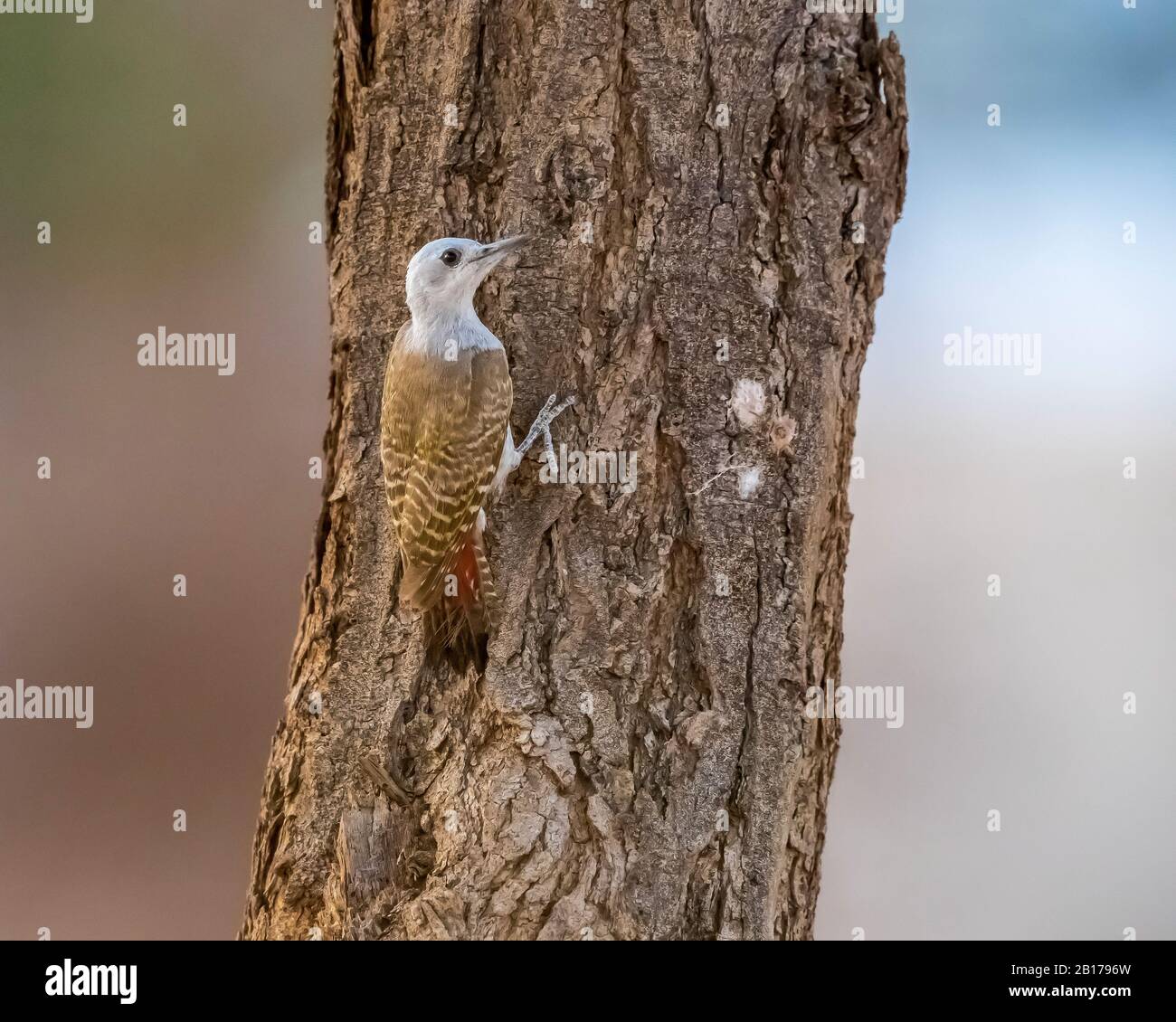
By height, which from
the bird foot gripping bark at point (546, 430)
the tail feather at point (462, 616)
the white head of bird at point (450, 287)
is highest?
the white head of bird at point (450, 287)

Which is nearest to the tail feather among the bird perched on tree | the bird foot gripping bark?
the bird perched on tree

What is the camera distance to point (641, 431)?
6.37ft

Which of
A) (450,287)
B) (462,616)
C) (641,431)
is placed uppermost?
(450,287)

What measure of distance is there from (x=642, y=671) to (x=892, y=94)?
1.37 m

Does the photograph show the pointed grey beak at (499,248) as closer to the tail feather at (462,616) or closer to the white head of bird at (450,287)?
the white head of bird at (450,287)

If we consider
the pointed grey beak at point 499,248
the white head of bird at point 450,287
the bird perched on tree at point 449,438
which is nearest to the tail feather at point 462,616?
the bird perched on tree at point 449,438

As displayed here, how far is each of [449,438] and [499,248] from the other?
1.47ft

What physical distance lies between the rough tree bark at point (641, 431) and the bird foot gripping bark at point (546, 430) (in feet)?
0.10

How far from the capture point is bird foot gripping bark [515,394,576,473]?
197 cm

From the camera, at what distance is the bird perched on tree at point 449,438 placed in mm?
1996

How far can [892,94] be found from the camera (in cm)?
198

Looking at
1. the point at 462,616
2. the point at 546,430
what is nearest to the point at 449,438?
the point at 546,430

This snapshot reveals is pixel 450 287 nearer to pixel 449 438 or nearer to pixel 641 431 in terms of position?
pixel 449 438
